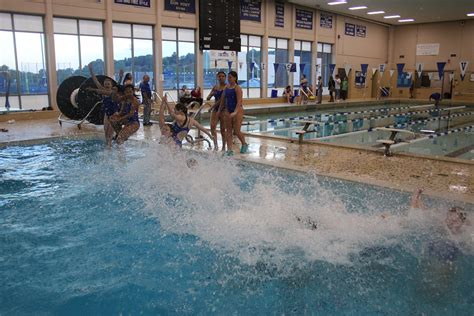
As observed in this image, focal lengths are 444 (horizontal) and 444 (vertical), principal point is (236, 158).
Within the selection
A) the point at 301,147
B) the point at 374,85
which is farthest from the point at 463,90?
the point at 301,147

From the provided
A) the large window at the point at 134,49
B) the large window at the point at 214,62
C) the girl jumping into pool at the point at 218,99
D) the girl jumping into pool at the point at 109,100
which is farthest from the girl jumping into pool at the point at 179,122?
the large window at the point at 214,62

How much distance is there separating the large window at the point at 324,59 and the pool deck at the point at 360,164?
17.2 metres

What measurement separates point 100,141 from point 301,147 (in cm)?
470

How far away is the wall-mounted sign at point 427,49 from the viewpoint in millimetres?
29413

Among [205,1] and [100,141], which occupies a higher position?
[205,1]

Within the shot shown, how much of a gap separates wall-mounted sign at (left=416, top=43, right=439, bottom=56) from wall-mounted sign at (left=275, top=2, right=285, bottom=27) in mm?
12087

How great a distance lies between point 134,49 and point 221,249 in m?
15.1

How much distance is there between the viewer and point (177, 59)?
1941 centimetres

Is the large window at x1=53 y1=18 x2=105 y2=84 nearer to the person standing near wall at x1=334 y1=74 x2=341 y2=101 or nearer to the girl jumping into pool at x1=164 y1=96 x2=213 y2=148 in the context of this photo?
the girl jumping into pool at x1=164 y1=96 x2=213 y2=148

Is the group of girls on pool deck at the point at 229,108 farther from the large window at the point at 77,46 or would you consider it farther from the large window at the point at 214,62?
the large window at the point at 214,62

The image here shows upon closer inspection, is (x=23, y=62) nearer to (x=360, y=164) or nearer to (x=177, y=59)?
(x=177, y=59)

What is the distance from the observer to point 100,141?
10453 mm

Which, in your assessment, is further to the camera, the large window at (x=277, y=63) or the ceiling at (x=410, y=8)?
the large window at (x=277, y=63)

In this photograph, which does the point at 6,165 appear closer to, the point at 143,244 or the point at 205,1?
the point at 143,244
